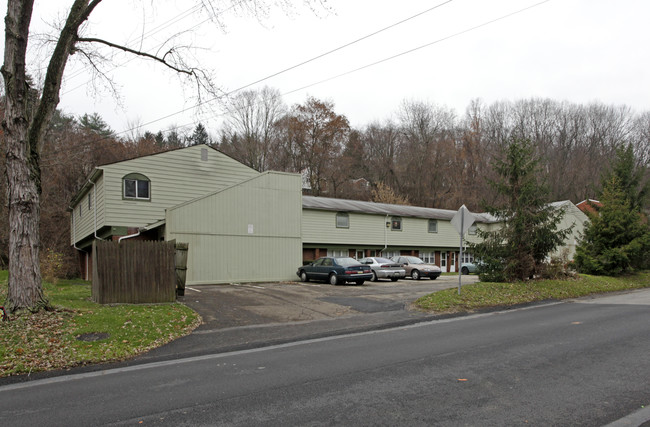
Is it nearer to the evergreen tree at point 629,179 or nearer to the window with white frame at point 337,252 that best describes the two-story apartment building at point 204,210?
the window with white frame at point 337,252

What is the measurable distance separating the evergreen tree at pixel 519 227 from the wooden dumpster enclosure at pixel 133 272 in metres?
10.7

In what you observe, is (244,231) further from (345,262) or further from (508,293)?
(508,293)

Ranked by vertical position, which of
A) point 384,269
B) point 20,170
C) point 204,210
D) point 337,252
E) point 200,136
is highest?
point 200,136

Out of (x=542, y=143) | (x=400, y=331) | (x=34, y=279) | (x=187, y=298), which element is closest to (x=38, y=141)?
(x=34, y=279)

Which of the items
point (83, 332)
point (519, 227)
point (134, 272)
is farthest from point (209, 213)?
point (519, 227)

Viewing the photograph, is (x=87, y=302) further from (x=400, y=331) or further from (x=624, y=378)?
(x=624, y=378)

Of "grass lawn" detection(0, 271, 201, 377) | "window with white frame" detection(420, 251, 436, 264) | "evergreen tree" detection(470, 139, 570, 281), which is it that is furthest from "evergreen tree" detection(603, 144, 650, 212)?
"grass lawn" detection(0, 271, 201, 377)

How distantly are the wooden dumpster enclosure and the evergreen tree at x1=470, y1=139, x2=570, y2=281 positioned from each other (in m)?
10.7

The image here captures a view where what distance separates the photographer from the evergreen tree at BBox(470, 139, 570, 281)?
16.1 m

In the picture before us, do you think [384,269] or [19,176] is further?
[384,269]

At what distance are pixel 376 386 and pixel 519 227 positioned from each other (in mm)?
12135

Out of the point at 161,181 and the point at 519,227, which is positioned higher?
the point at 161,181

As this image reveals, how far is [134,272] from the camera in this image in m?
12.0

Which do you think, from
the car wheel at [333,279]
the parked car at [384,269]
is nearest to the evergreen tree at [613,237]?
the parked car at [384,269]
